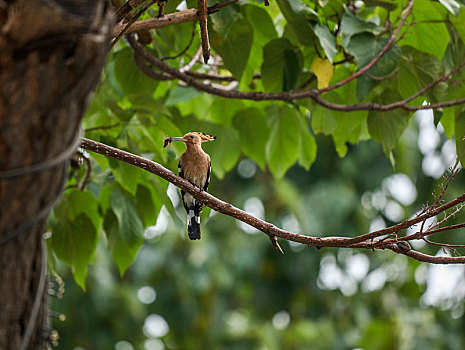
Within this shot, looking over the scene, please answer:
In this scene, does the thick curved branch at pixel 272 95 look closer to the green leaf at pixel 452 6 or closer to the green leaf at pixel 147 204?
the green leaf at pixel 452 6

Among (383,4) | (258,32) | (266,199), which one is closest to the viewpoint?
(383,4)

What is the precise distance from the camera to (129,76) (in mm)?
3482

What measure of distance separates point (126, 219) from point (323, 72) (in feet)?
3.85

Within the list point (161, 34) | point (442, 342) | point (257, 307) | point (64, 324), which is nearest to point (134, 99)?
point (161, 34)

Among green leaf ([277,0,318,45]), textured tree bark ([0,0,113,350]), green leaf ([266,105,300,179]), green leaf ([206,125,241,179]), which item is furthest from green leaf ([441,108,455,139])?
textured tree bark ([0,0,113,350])

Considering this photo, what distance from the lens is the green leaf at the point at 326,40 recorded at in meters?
2.83

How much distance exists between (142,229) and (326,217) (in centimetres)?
780

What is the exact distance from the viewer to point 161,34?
334 centimetres

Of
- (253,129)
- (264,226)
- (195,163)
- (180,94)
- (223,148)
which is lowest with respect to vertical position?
(264,226)

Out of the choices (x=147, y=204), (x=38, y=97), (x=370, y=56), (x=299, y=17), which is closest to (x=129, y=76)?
(x=147, y=204)

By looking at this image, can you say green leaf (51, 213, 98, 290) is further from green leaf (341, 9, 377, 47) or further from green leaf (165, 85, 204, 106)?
green leaf (341, 9, 377, 47)

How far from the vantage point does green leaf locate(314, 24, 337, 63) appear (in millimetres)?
2832

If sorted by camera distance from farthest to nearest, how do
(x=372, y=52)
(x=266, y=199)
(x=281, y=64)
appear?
(x=266, y=199) < (x=281, y=64) < (x=372, y=52)

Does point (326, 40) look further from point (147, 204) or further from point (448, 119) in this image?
point (147, 204)
